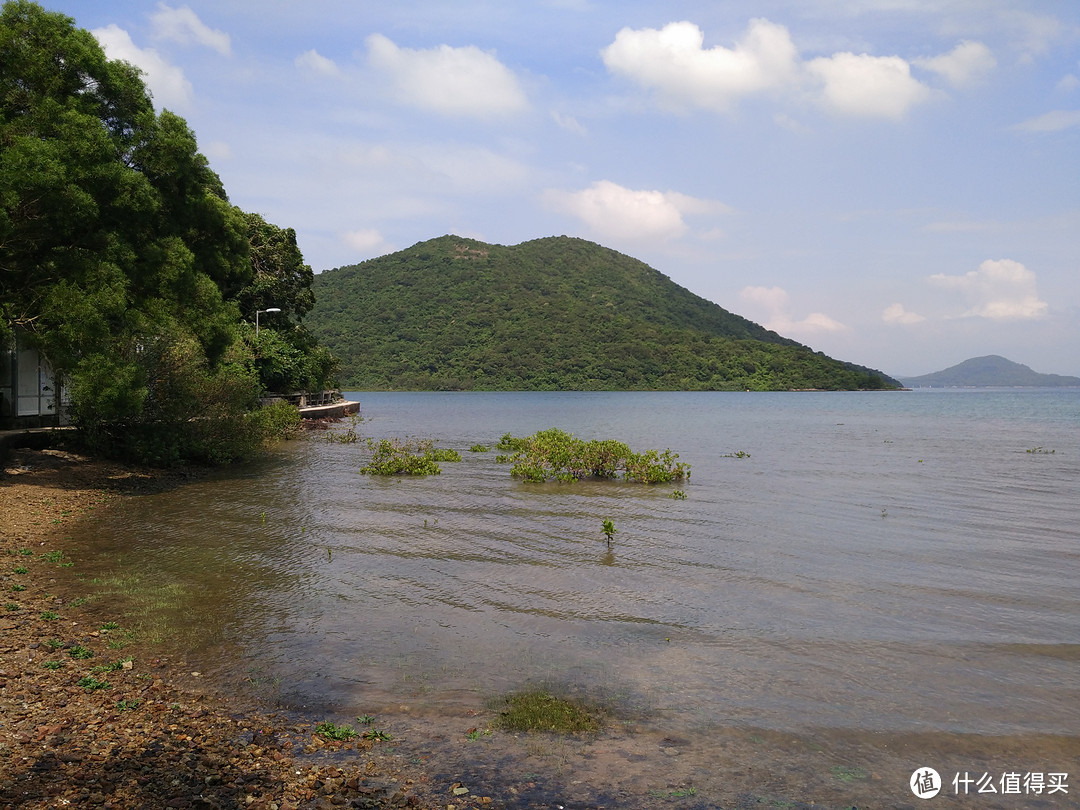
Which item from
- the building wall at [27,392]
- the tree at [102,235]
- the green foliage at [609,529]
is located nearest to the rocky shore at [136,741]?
the green foliage at [609,529]

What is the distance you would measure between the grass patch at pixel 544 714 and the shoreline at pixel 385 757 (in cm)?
18

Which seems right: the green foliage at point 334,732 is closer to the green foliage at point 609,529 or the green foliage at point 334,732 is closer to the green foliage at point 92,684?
the green foliage at point 92,684

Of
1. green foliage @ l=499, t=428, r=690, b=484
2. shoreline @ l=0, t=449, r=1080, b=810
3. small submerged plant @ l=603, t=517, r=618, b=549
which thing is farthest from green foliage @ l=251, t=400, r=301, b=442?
shoreline @ l=0, t=449, r=1080, b=810

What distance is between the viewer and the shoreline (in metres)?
5.14

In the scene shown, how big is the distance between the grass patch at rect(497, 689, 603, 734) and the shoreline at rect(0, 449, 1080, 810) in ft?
0.58

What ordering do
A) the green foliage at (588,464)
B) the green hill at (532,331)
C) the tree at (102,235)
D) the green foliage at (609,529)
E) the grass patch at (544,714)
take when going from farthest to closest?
1. the green hill at (532,331)
2. the green foliage at (588,464)
3. the tree at (102,235)
4. the green foliage at (609,529)
5. the grass patch at (544,714)

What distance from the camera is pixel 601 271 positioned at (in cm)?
17538

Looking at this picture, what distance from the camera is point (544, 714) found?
265 inches

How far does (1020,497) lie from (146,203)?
2442 cm

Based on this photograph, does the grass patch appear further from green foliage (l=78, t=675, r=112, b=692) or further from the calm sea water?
green foliage (l=78, t=675, r=112, b=692)

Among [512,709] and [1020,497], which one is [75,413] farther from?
[1020,497]

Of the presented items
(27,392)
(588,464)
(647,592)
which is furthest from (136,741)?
(27,392)

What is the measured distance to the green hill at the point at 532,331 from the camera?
142 m

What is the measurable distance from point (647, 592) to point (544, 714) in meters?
4.56
